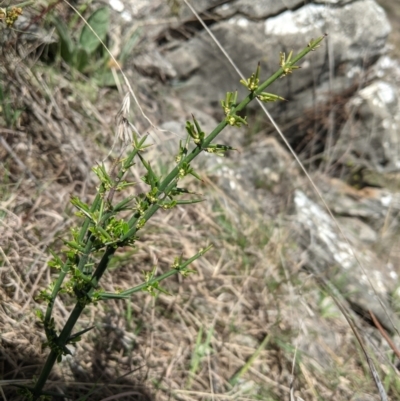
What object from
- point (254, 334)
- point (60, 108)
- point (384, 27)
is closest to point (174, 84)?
point (60, 108)

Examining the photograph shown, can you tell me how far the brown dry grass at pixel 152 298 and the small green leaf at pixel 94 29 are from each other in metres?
0.21

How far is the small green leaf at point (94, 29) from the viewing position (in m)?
2.45

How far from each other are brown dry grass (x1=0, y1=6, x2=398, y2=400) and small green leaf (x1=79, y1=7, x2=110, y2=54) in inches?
8.1

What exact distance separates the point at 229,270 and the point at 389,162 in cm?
216

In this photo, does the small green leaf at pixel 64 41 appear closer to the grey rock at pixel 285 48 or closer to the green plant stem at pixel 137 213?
the grey rock at pixel 285 48

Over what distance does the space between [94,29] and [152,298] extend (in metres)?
1.33

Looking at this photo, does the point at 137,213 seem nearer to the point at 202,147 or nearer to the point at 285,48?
the point at 202,147

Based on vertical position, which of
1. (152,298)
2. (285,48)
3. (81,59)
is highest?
(81,59)

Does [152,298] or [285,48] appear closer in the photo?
[152,298]

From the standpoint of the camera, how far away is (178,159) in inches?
41.8

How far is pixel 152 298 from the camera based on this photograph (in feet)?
5.94

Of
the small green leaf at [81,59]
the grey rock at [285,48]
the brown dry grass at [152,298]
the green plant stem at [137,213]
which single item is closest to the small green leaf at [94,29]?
the small green leaf at [81,59]

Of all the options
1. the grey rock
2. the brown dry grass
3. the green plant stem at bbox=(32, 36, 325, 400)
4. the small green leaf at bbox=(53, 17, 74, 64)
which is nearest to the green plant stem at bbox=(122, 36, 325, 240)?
the green plant stem at bbox=(32, 36, 325, 400)

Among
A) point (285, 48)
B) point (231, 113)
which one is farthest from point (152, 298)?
point (285, 48)
